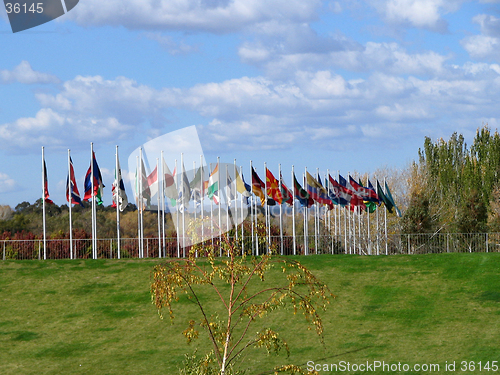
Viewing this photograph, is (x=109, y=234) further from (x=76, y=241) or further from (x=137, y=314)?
(x=137, y=314)

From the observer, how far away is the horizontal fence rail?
37875mm

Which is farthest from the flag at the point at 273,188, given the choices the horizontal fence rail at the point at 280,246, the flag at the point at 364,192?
the flag at the point at 364,192

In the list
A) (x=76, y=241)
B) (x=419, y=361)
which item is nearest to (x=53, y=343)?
(x=419, y=361)

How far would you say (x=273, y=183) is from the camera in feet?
111

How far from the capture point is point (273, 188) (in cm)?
3372

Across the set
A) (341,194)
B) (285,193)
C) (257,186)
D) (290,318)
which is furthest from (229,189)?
(290,318)

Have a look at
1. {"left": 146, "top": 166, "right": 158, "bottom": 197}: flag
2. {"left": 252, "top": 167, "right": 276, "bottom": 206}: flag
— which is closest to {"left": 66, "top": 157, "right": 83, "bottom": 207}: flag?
{"left": 146, "top": 166, "right": 158, "bottom": 197}: flag

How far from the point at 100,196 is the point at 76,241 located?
1094cm

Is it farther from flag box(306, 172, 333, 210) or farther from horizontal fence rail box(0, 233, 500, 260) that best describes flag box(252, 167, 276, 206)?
flag box(306, 172, 333, 210)

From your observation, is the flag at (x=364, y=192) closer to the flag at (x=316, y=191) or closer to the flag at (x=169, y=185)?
the flag at (x=316, y=191)

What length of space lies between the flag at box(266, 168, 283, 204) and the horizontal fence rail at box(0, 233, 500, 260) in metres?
2.44

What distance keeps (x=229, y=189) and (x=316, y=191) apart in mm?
5359

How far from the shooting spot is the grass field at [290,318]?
16062 mm

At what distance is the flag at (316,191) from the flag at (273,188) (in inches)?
86.7
